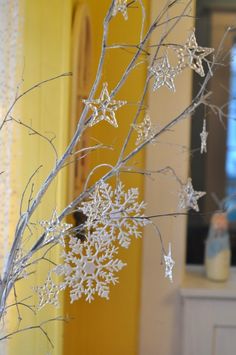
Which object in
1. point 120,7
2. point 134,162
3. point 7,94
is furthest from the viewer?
point 134,162

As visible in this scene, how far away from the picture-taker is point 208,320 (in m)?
1.63

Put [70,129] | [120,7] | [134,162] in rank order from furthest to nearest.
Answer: [134,162] < [70,129] < [120,7]

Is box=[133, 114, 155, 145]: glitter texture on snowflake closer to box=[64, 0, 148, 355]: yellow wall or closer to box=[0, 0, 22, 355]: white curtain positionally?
box=[0, 0, 22, 355]: white curtain

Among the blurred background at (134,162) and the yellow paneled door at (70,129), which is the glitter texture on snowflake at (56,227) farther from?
the blurred background at (134,162)

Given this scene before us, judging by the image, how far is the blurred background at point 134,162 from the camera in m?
1.17

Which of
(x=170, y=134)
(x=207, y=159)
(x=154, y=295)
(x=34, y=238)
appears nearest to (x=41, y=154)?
(x=34, y=238)

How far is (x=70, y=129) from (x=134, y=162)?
0.31 meters

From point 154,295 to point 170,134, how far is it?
502 millimetres

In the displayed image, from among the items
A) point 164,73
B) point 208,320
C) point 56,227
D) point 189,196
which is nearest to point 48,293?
point 56,227

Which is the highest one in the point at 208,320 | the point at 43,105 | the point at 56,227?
the point at 43,105

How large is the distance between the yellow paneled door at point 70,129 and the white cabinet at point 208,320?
16 cm

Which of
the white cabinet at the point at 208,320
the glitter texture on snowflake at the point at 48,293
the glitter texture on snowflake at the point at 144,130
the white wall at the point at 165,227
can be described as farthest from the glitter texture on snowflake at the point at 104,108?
the white cabinet at the point at 208,320

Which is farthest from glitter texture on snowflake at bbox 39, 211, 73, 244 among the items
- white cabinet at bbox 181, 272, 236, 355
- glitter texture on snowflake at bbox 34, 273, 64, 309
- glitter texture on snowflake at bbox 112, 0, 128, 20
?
white cabinet at bbox 181, 272, 236, 355

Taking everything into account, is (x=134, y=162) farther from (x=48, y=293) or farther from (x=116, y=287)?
(x=48, y=293)
